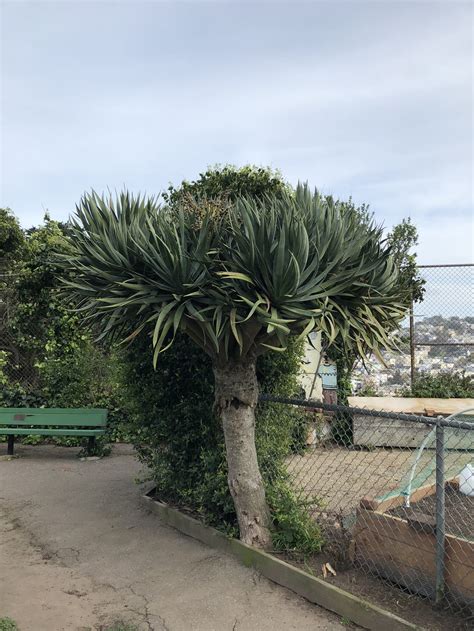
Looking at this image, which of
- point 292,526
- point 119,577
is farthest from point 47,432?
point 292,526

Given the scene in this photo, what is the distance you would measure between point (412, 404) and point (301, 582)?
590 cm

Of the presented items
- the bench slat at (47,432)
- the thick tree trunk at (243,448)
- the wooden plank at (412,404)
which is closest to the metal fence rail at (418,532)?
the thick tree trunk at (243,448)

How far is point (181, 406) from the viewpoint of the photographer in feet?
16.8

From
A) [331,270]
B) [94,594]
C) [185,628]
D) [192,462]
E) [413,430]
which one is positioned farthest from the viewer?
[413,430]

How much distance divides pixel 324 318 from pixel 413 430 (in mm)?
5556

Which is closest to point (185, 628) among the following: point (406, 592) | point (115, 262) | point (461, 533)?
Answer: point (406, 592)

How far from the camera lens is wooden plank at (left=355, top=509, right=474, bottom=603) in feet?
10.2

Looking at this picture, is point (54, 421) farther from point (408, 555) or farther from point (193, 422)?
point (408, 555)

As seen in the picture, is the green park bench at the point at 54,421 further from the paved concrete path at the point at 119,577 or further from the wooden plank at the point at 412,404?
the wooden plank at the point at 412,404

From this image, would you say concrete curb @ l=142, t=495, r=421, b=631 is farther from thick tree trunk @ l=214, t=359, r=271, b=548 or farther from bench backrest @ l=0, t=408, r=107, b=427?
bench backrest @ l=0, t=408, r=107, b=427

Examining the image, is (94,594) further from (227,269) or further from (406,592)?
(227,269)

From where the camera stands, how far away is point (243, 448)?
13.8 ft

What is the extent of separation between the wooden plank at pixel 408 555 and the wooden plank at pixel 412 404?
4877 millimetres

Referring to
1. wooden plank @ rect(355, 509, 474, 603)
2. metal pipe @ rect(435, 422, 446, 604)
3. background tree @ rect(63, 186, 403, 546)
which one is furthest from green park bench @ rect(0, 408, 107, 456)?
metal pipe @ rect(435, 422, 446, 604)
